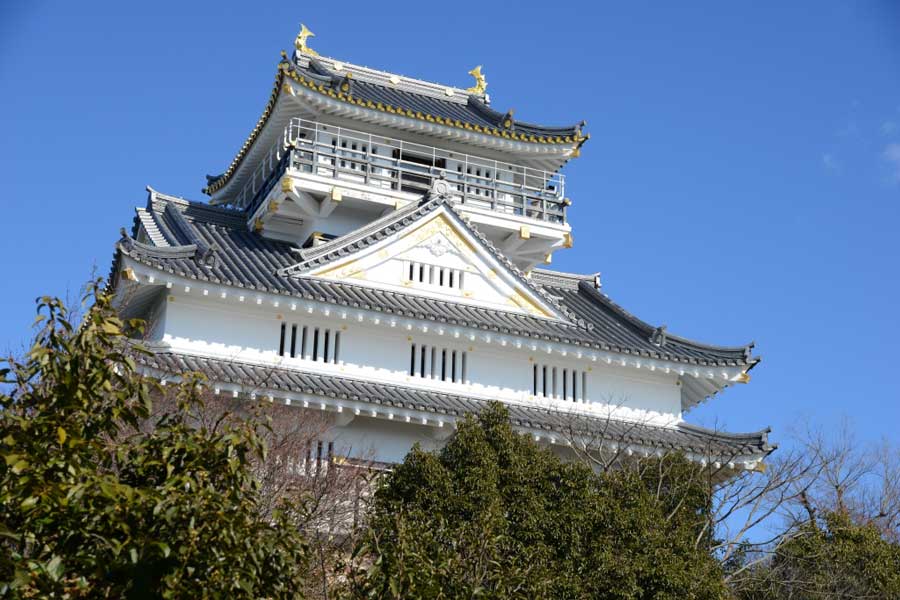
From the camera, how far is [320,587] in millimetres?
17281

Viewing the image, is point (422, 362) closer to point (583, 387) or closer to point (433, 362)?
point (433, 362)

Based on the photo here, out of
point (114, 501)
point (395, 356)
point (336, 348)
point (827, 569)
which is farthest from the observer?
point (395, 356)

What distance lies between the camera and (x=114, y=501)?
9.12 metres

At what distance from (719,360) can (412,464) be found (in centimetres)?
1178

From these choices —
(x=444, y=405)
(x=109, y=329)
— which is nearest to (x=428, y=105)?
(x=444, y=405)

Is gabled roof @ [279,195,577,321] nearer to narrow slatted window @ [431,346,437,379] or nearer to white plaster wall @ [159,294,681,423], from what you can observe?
white plaster wall @ [159,294,681,423]

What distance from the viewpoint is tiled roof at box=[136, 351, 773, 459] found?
2136cm

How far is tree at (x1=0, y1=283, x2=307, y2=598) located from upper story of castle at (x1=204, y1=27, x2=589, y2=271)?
16.3 m

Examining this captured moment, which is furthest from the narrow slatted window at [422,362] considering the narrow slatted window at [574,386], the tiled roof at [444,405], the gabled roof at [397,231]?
the narrow slatted window at [574,386]

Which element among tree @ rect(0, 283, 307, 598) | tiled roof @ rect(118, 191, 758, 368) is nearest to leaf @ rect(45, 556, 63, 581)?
tree @ rect(0, 283, 307, 598)

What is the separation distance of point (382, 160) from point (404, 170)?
96 centimetres

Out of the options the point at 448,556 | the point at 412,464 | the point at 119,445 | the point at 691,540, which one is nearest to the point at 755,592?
the point at 691,540

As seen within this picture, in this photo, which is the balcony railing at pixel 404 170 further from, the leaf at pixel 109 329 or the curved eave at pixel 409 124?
the leaf at pixel 109 329

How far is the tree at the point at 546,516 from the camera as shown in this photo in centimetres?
1516
